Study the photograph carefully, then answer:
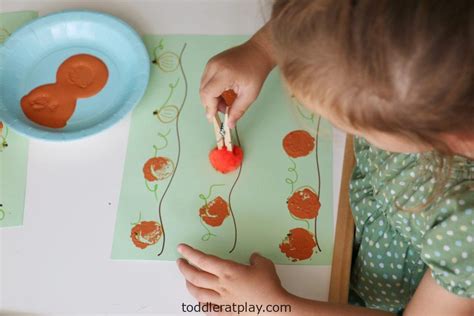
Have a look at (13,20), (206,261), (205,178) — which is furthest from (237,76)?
(13,20)

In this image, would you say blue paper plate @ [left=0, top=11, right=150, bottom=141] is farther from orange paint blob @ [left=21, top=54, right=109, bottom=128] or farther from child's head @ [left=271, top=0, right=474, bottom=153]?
child's head @ [left=271, top=0, right=474, bottom=153]

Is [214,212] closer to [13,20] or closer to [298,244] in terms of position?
[298,244]

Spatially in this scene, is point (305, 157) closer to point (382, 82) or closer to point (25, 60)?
point (382, 82)

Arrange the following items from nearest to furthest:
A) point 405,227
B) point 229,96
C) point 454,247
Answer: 1. point 454,247
2. point 405,227
3. point 229,96

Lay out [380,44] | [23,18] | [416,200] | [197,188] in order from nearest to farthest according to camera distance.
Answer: [380,44]
[416,200]
[197,188]
[23,18]

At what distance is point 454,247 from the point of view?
51cm

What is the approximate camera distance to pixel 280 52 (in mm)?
459

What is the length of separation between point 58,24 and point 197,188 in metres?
0.35

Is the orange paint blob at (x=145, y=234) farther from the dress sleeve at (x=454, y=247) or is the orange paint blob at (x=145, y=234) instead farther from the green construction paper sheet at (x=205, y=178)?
the dress sleeve at (x=454, y=247)

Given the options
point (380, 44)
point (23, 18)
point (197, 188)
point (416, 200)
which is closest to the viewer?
point (380, 44)

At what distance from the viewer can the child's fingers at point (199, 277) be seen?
2.02ft

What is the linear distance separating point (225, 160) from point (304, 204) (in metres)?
0.12

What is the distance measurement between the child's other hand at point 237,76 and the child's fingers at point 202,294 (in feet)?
0.71

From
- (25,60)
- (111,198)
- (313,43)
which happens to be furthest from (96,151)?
(313,43)
